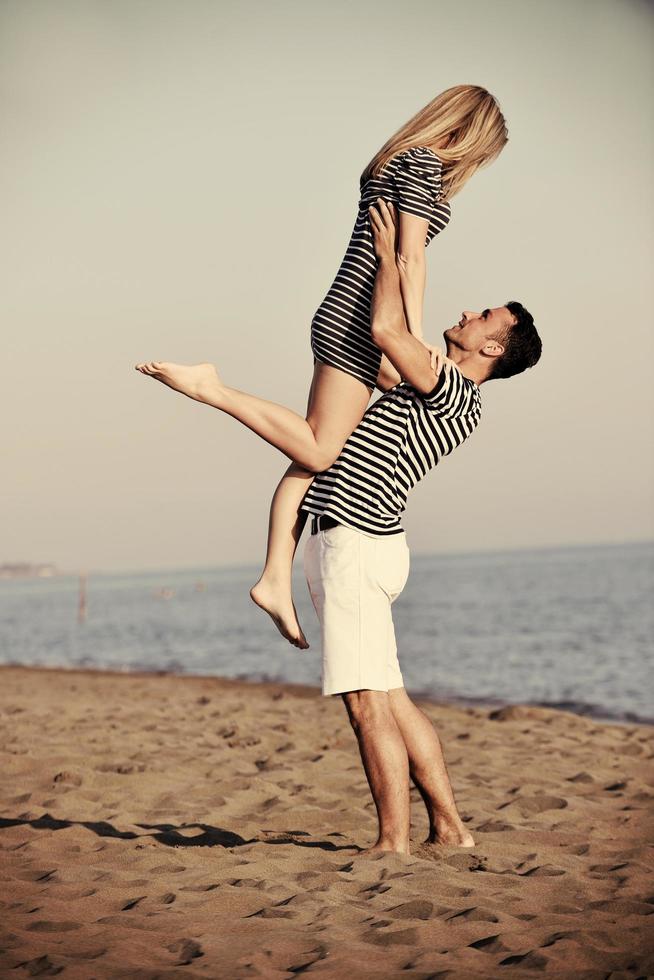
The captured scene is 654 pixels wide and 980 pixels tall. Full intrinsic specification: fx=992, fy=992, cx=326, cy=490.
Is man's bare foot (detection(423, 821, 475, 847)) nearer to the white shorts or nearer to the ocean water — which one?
the white shorts

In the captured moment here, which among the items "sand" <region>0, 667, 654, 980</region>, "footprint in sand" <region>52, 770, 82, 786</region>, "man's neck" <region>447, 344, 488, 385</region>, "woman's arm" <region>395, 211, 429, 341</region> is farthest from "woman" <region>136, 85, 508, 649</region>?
"footprint in sand" <region>52, 770, 82, 786</region>

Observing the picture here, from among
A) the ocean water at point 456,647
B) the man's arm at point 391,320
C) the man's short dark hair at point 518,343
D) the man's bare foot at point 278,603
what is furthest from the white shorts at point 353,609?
the ocean water at point 456,647

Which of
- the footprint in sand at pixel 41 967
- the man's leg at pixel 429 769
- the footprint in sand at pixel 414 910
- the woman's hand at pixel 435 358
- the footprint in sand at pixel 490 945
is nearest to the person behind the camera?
the footprint in sand at pixel 41 967

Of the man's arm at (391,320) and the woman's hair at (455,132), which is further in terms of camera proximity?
the woman's hair at (455,132)

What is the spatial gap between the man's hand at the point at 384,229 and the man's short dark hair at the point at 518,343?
55cm

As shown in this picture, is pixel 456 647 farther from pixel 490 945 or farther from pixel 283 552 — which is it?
pixel 490 945

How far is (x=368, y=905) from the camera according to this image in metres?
3.05

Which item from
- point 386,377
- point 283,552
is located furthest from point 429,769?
point 386,377

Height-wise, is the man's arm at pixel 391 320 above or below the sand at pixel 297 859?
above

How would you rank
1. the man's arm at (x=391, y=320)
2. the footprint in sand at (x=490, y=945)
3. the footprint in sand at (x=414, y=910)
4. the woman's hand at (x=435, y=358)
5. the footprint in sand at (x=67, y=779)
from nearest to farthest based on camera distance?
the footprint in sand at (x=490, y=945)
the footprint in sand at (x=414, y=910)
the man's arm at (x=391, y=320)
the woman's hand at (x=435, y=358)
the footprint in sand at (x=67, y=779)

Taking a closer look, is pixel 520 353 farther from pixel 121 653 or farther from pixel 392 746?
pixel 121 653

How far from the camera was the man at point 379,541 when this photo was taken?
11.8 ft

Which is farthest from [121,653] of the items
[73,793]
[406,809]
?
[406,809]

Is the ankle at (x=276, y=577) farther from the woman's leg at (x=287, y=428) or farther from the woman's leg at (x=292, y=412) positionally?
the woman's leg at (x=292, y=412)
